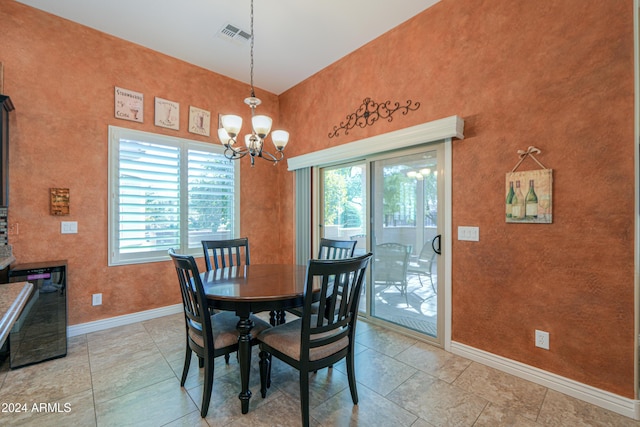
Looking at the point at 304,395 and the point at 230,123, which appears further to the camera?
the point at 230,123

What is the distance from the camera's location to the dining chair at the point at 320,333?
167 centimetres

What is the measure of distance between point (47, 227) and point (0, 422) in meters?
1.79

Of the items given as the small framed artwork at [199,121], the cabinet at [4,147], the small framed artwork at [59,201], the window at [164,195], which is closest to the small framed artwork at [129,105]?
the window at [164,195]

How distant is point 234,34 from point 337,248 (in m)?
2.67

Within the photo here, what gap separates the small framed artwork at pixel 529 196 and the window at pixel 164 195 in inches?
134

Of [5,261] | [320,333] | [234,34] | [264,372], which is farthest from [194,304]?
[234,34]

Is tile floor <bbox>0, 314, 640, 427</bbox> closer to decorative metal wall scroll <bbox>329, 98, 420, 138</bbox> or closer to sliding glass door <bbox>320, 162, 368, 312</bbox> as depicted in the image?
sliding glass door <bbox>320, 162, 368, 312</bbox>

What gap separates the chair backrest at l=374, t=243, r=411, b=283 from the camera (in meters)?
3.13

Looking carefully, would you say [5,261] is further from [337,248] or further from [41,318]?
[337,248]

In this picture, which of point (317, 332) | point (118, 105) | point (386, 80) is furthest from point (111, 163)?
point (386, 80)

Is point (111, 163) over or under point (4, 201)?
over

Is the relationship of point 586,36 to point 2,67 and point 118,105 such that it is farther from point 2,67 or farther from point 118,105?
point 2,67

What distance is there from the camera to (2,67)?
2672 mm

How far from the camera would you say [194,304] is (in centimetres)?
188
